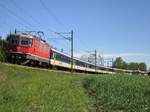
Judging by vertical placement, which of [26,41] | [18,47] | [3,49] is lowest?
[3,49]

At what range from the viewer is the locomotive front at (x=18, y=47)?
140ft

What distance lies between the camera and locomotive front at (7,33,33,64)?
4262 centimetres

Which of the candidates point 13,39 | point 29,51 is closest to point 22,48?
point 29,51

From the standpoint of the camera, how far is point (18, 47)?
42.8 meters

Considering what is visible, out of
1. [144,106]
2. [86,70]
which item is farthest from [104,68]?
[144,106]

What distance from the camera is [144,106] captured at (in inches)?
610

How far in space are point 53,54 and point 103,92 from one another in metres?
33.4

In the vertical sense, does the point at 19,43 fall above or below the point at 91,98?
above

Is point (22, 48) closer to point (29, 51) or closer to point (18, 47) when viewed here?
point (18, 47)

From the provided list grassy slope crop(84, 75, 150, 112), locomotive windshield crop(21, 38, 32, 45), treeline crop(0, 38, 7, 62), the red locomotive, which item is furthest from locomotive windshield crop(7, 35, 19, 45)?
grassy slope crop(84, 75, 150, 112)

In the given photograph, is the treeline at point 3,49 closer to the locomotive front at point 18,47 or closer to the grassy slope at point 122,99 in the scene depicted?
the locomotive front at point 18,47

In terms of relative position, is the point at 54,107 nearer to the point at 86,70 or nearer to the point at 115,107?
the point at 115,107

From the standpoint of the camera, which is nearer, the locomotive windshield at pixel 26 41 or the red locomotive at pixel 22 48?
the red locomotive at pixel 22 48

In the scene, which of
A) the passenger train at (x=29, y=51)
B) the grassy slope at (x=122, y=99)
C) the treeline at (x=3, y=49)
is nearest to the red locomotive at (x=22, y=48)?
the passenger train at (x=29, y=51)
